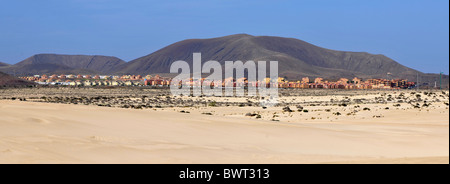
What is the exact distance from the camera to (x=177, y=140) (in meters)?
12.4

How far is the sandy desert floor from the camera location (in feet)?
33.0

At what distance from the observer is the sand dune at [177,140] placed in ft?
33.0

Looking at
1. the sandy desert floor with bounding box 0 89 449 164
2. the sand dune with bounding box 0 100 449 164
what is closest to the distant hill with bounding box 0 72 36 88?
the sandy desert floor with bounding box 0 89 449 164

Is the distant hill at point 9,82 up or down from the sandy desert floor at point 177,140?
up

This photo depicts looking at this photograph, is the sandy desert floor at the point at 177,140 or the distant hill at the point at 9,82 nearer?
the sandy desert floor at the point at 177,140

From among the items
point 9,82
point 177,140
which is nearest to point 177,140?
point 177,140

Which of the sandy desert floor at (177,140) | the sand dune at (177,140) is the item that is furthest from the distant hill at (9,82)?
the sand dune at (177,140)

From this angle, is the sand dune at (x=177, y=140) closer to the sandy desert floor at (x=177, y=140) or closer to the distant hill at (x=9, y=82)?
the sandy desert floor at (x=177, y=140)

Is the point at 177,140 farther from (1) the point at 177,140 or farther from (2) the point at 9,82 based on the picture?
(2) the point at 9,82

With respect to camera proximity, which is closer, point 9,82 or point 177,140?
point 177,140

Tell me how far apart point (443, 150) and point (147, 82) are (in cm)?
15790
